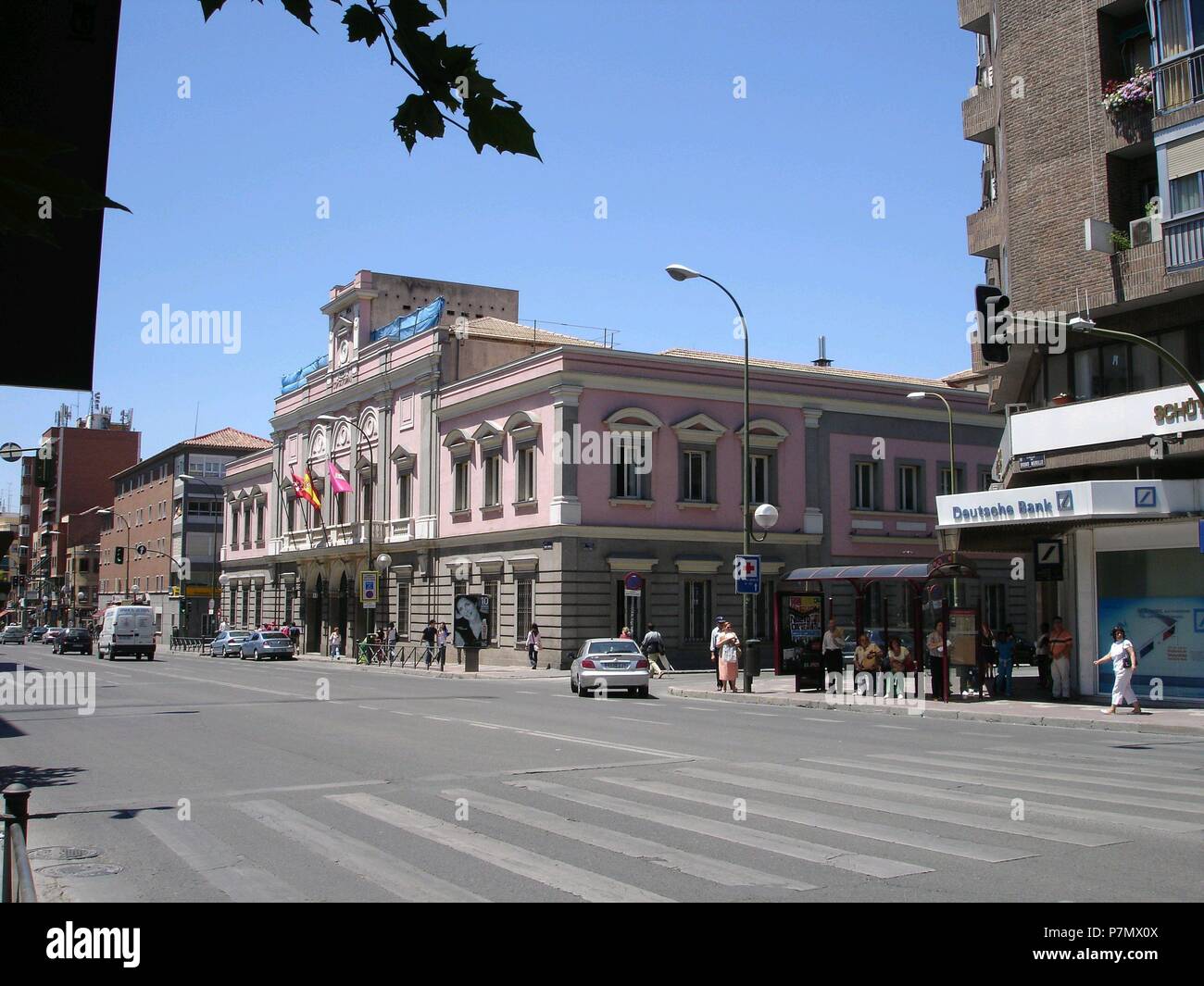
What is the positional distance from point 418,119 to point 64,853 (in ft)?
24.5

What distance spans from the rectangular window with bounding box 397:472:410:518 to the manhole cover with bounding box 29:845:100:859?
4371cm

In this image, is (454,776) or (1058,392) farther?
(1058,392)

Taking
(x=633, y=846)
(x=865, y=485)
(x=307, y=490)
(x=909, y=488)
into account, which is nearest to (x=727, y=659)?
(x=633, y=846)

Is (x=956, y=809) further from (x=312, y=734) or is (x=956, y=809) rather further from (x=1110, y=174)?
(x=1110, y=174)

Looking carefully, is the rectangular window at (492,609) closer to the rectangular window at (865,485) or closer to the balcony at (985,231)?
the rectangular window at (865,485)

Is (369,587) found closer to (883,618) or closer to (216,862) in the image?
(883,618)

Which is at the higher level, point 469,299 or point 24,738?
point 469,299

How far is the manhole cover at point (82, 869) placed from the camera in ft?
26.4

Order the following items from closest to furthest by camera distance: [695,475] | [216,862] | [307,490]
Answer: [216,862], [695,475], [307,490]

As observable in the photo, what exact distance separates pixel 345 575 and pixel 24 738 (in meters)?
41.8

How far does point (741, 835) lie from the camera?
364 inches
